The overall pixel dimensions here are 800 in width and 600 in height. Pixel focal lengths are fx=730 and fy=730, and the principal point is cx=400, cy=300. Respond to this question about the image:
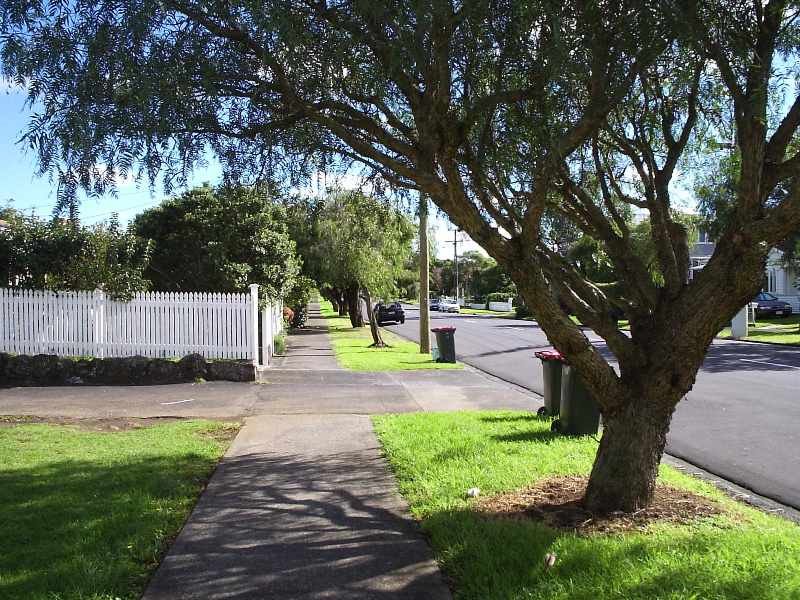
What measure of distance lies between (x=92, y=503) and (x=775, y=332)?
32.0m

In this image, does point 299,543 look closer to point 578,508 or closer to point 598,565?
point 598,565

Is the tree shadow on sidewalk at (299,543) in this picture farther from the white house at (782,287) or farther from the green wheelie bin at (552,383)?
the white house at (782,287)

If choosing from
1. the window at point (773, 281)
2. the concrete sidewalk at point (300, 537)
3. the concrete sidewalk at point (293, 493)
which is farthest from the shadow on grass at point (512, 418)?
the window at point (773, 281)

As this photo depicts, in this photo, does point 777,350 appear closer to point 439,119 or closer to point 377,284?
point 377,284

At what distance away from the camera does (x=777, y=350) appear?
23.9 metres

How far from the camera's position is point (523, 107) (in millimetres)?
6770

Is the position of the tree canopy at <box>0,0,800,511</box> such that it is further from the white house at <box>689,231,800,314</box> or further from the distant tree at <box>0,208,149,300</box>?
the white house at <box>689,231,800,314</box>

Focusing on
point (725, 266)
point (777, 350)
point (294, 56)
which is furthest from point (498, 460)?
point (777, 350)

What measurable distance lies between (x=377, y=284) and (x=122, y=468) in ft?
69.6

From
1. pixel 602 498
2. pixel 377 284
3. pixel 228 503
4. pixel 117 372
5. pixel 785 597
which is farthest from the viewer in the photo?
pixel 377 284

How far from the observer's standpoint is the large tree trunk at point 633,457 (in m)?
5.52

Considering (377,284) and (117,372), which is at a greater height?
(377,284)

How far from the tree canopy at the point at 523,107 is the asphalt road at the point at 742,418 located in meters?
2.37

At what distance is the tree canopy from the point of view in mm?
5535
